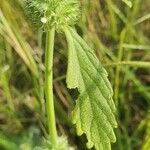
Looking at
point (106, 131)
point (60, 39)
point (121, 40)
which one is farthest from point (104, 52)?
point (106, 131)

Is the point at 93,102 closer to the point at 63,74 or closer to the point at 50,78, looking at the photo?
the point at 50,78

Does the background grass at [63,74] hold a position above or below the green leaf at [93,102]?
below

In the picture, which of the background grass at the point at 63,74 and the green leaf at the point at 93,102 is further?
the background grass at the point at 63,74

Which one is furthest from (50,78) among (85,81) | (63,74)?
(63,74)

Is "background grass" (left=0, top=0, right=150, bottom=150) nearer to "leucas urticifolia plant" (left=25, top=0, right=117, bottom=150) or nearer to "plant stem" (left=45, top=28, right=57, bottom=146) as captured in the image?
"plant stem" (left=45, top=28, right=57, bottom=146)

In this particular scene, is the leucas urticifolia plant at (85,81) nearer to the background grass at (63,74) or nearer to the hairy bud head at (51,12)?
the hairy bud head at (51,12)

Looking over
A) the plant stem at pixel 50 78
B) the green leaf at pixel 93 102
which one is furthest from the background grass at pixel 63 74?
the green leaf at pixel 93 102

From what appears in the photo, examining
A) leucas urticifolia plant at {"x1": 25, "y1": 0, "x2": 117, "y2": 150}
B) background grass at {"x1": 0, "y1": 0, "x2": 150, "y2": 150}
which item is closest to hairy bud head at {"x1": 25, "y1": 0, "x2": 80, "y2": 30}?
leucas urticifolia plant at {"x1": 25, "y1": 0, "x2": 117, "y2": 150}

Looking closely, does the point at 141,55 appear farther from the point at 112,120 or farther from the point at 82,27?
the point at 112,120
